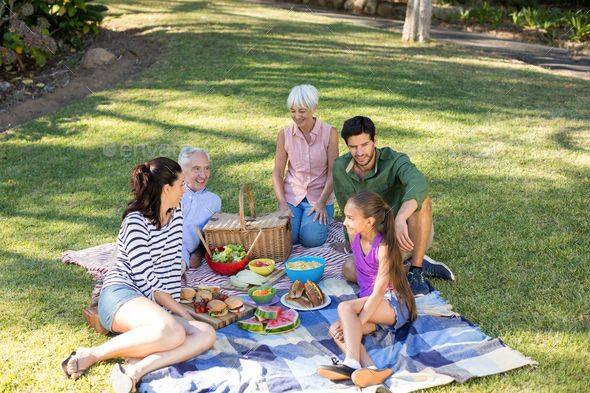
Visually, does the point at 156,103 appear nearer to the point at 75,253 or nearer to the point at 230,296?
the point at 75,253

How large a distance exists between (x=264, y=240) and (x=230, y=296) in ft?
2.82

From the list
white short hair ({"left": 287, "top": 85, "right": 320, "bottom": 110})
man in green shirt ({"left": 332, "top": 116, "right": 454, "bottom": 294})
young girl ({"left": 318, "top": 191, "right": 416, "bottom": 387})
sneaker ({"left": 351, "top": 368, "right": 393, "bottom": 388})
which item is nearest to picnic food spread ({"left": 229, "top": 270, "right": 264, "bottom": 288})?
man in green shirt ({"left": 332, "top": 116, "right": 454, "bottom": 294})

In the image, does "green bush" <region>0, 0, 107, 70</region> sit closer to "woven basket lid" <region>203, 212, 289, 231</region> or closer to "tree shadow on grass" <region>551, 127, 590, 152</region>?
"woven basket lid" <region>203, 212, 289, 231</region>

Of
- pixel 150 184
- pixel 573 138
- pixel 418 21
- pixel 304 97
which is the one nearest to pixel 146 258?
pixel 150 184

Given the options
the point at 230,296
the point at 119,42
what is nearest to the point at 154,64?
the point at 119,42

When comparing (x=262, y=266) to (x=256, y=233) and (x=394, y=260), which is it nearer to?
(x=256, y=233)

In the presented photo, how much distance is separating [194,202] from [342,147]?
3.06m

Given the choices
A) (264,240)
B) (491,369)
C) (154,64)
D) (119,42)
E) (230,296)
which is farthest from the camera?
(119,42)

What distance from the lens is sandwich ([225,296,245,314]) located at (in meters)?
4.68

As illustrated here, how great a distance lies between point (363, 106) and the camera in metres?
10.2

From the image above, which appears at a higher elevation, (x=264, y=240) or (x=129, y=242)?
(x=129, y=242)

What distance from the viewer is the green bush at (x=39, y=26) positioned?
11.6 meters

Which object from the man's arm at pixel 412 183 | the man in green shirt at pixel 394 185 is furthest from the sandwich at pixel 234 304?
the man's arm at pixel 412 183

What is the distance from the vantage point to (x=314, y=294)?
483 cm
